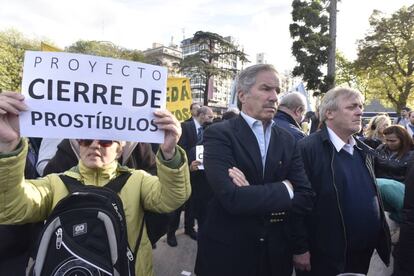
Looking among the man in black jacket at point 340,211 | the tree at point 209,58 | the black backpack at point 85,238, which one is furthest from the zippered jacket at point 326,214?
the tree at point 209,58

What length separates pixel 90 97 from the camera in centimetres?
159

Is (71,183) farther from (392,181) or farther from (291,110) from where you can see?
(291,110)

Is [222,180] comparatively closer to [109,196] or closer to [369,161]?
[109,196]

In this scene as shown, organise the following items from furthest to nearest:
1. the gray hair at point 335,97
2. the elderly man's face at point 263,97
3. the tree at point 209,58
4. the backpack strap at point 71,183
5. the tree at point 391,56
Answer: the tree at point 209,58 < the tree at point 391,56 < the gray hair at point 335,97 < the elderly man's face at point 263,97 < the backpack strap at point 71,183

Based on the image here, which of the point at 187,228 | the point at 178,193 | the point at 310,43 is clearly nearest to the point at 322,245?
the point at 178,193

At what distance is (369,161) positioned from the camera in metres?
2.66

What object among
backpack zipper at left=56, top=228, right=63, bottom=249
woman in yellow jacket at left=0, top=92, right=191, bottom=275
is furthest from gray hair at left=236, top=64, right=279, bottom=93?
backpack zipper at left=56, top=228, right=63, bottom=249

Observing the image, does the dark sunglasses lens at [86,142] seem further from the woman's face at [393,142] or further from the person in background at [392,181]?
the woman's face at [393,142]

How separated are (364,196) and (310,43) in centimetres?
1415

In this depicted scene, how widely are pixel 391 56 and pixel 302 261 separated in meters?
31.6

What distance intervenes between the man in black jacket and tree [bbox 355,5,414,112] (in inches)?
1173

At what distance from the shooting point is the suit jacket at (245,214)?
209 centimetres

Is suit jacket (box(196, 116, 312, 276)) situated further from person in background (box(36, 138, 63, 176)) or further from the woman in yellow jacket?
person in background (box(36, 138, 63, 176))

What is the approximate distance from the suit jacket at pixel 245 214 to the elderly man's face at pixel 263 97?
122mm
